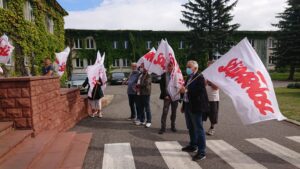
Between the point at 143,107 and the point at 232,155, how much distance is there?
3.77 m

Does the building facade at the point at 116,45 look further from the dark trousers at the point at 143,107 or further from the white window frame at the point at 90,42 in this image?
the dark trousers at the point at 143,107

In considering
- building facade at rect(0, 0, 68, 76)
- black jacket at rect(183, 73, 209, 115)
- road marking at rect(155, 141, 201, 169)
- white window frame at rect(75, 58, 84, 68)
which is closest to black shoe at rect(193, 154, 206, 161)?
road marking at rect(155, 141, 201, 169)

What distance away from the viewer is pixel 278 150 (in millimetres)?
6000

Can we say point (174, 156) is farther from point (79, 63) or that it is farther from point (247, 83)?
point (79, 63)

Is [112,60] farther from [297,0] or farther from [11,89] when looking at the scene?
[11,89]

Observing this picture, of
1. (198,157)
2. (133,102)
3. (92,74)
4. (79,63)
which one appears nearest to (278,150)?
(198,157)

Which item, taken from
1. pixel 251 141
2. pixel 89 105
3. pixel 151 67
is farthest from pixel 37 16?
pixel 251 141

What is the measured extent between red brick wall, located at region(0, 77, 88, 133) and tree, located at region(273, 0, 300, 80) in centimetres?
3703

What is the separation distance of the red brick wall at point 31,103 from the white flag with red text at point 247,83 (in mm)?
3699

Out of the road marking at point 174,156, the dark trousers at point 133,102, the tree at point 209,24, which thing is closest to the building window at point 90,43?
the tree at point 209,24

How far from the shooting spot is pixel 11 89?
5.97 meters

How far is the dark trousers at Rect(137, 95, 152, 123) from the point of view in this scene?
8688mm

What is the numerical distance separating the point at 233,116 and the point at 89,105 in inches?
217

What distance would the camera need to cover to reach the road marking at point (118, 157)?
5.24 metres
